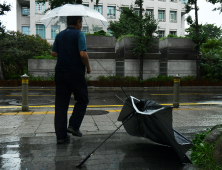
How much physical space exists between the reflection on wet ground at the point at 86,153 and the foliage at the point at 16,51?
59.9 feet

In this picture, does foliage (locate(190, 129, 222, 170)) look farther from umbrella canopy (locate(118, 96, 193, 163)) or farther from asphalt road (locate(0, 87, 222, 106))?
asphalt road (locate(0, 87, 222, 106))

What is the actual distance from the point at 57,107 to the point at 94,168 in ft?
4.18

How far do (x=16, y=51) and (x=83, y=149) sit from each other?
1946cm

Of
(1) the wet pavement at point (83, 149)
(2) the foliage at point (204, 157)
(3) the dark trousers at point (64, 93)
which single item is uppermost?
(3) the dark trousers at point (64, 93)

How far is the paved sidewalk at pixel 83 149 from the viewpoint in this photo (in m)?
2.75

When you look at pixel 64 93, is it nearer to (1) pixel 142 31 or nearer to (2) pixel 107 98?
(2) pixel 107 98

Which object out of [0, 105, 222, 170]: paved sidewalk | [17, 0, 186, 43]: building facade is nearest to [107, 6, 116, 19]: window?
[17, 0, 186, 43]: building facade

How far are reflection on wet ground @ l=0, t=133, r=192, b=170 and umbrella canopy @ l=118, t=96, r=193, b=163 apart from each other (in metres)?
0.23

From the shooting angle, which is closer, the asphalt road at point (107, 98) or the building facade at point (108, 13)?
the asphalt road at point (107, 98)

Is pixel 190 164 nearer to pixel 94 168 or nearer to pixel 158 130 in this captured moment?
pixel 158 130

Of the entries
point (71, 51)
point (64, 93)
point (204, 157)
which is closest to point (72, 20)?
point (71, 51)

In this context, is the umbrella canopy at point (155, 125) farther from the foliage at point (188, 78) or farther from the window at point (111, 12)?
the window at point (111, 12)

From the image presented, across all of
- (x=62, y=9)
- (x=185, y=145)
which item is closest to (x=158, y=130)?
Answer: (x=185, y=145)

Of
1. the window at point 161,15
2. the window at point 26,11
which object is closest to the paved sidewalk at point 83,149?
the window at point 26,11
